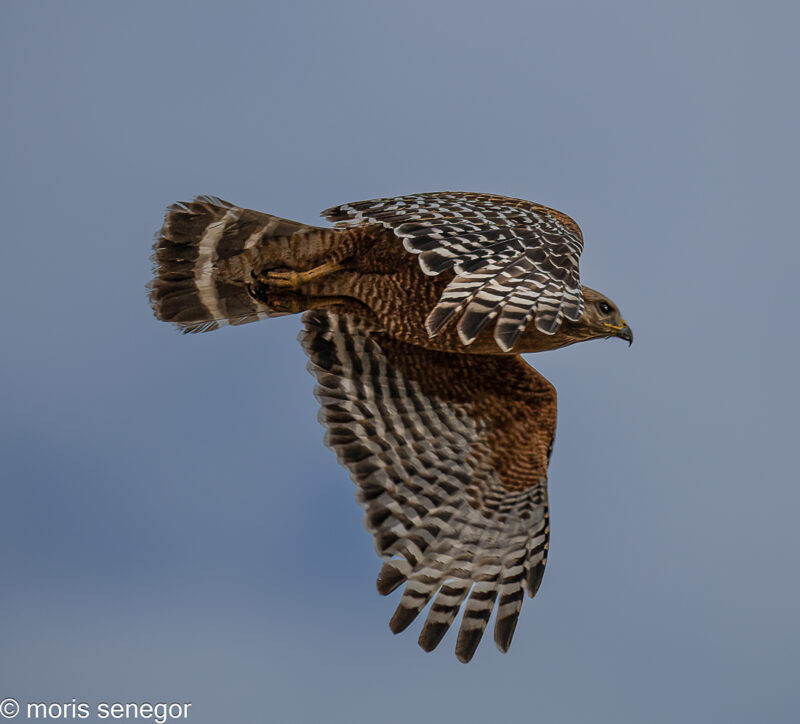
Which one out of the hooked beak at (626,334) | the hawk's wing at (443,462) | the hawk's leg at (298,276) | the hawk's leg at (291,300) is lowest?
the hawk's wing at (443,462)

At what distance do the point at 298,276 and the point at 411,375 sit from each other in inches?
48.8

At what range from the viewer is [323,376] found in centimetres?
795

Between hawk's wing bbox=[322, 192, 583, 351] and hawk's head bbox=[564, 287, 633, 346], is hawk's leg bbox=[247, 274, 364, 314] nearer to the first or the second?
hawk's wing bbox=[322, 192, 583, 351]

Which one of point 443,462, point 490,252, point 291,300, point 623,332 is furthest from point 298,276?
point 623,332

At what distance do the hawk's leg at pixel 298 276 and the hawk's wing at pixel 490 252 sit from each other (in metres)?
0.39

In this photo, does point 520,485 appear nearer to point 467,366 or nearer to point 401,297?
point 467,366

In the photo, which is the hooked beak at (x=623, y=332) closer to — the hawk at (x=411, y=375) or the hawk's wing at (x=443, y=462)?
the hawk at (x=411, y=375)

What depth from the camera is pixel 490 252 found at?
6352mm

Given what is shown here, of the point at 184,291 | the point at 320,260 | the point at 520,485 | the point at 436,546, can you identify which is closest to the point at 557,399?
the point at 520,485

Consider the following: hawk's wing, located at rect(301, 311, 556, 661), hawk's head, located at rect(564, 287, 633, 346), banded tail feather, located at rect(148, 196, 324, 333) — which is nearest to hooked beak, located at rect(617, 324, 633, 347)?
hawk's head, located at rect(564, 287, 633, 346)

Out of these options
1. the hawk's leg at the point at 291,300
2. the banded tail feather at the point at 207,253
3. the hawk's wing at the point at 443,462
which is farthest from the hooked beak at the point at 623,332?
the banded tail feather at the point at 207,253

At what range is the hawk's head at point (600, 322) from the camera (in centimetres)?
778

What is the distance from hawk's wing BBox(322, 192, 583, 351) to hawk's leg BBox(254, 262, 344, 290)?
0.39 meters

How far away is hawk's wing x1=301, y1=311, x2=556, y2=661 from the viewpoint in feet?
25.7
